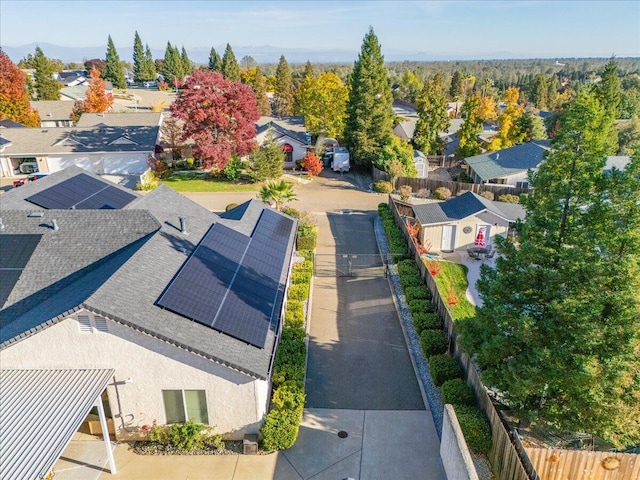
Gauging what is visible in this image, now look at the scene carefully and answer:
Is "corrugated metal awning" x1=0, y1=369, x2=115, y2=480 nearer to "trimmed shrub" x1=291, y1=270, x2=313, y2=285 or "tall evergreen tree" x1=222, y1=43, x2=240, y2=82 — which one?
"trimmed shrub" x1=291, y1=270, x2=313, y2=285

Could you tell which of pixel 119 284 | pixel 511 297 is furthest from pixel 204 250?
pixel 511 297

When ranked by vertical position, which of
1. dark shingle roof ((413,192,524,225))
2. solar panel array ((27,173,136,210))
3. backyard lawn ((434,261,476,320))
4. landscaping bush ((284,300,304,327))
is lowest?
backyard lawn ((434,261,476,320))

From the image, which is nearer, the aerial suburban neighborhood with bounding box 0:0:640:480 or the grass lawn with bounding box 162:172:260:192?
the aerial suburban neighborhood with bounding box 0:0:640:480

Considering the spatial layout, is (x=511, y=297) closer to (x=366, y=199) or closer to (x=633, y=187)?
(x=633, y=187)

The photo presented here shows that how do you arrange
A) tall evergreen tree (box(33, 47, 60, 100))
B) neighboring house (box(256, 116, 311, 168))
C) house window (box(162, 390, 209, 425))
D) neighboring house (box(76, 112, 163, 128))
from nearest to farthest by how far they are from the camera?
house window (box(162, 390, 209, 425))
neighboring house (box(256, 116, 311, 168))
neighboring house (box(76, 112, 163, 128))
tall evergreen tree (box(33, 47, 60, 100))

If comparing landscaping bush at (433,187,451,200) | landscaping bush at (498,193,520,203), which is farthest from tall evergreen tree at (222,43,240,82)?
landscaping bush at (498,193,520,203)

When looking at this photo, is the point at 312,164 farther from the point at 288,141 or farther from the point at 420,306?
the point at 420,306

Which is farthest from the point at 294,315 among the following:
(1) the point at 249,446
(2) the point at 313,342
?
(1) the point at 249,446

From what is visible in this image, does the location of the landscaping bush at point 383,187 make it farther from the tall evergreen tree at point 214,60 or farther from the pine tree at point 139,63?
the pine tree at point 139,63
